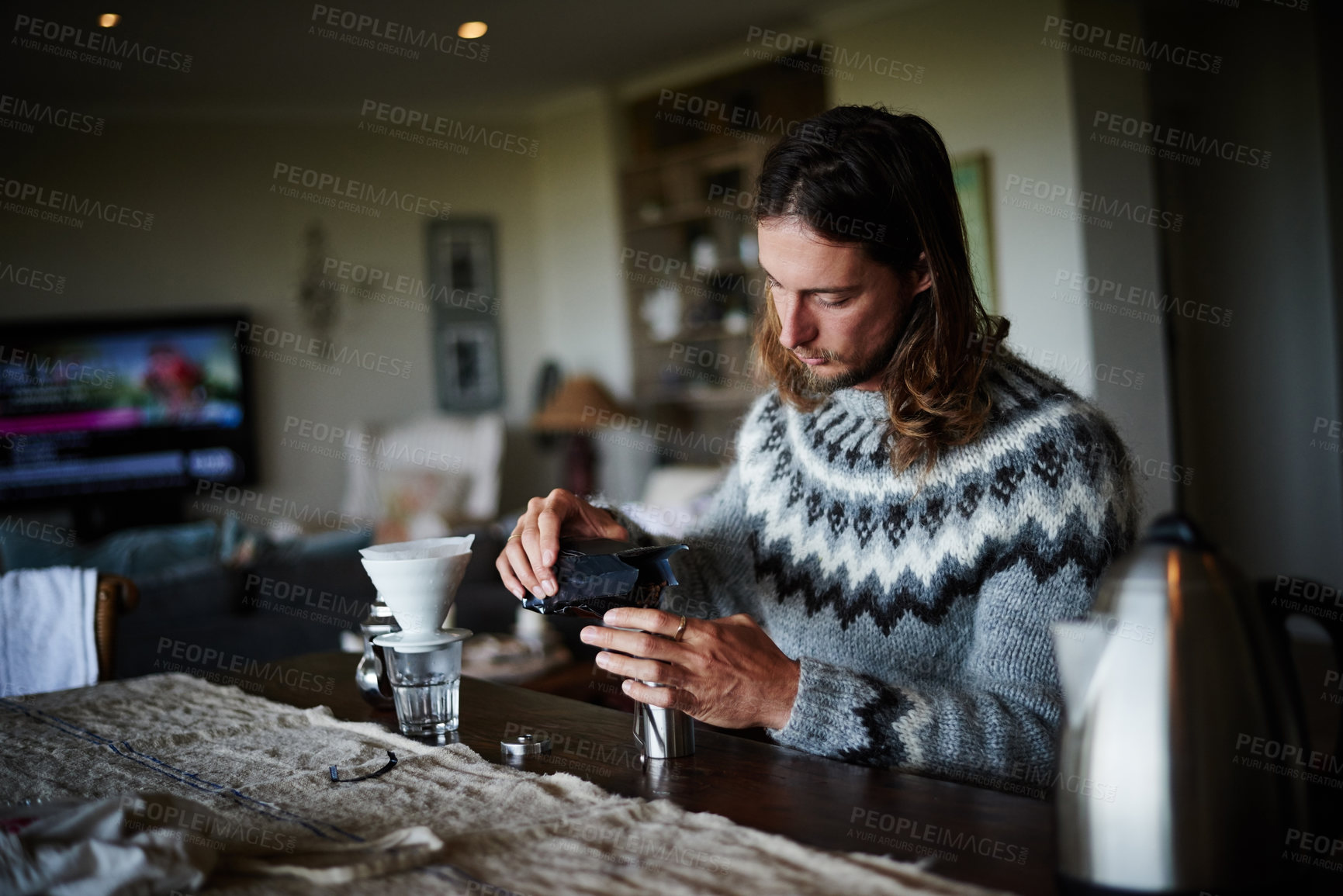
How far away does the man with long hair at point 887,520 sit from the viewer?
3.74ft

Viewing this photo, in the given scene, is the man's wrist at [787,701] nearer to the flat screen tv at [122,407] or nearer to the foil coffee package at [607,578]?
the foil coffee package at [607,578]

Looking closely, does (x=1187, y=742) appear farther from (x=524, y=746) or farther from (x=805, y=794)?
(x=524, y=746)

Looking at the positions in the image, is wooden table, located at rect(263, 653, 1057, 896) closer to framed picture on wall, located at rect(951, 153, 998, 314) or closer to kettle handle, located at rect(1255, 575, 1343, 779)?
kettle handle, located at rect(1255, 575, 1343, 779)

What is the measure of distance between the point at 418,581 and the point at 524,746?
8.2 inches

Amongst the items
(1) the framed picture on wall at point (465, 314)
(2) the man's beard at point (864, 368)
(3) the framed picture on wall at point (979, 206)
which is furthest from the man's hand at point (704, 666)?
(1) the framed picture on wall at point (465, 314)

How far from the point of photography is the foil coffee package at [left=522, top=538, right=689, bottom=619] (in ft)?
3.83

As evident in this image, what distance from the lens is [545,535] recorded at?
4.26ft

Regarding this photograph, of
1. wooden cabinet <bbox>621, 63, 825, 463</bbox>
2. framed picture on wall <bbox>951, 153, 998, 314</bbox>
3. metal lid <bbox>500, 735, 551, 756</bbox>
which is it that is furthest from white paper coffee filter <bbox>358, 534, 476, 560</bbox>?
wooden cabinet <bbox>621, 63, 825, 463</bbox>

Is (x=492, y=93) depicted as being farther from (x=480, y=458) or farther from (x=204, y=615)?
(x=204, y=615)

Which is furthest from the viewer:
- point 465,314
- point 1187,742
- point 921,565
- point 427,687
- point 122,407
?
point 465,314

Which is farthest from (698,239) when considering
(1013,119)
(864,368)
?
(864,368)

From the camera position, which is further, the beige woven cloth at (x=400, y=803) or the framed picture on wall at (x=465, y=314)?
the framed picture on wall at (x=465, y=314)

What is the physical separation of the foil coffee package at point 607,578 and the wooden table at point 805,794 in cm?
15

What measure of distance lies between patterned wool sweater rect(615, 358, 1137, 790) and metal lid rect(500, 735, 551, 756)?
25cm
